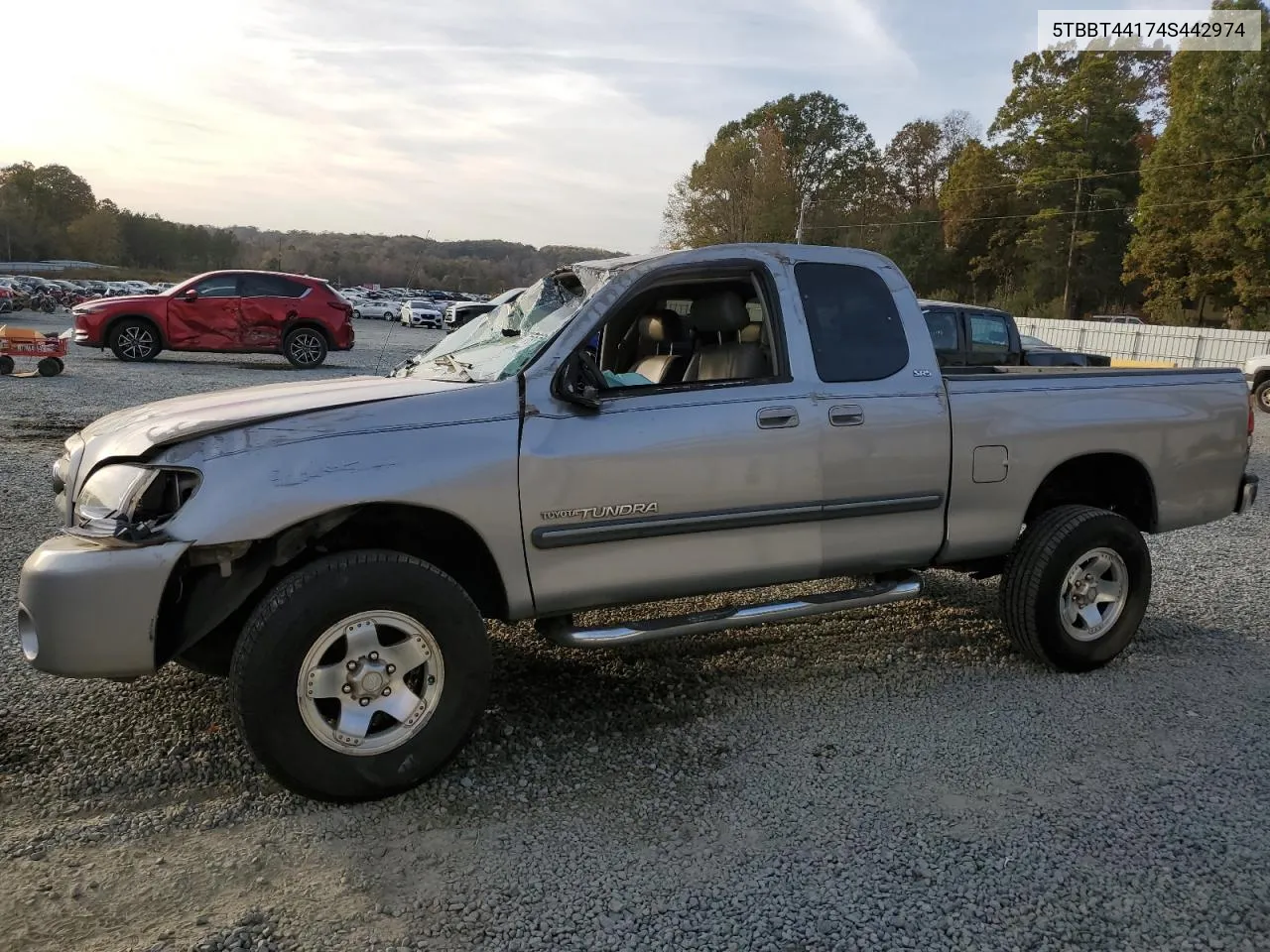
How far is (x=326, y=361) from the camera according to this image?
65.7 ft

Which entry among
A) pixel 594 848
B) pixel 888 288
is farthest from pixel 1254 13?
pixel 594 848

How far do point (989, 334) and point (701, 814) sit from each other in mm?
10960

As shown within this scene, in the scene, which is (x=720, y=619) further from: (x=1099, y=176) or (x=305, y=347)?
Result: (x=1099, y=176)

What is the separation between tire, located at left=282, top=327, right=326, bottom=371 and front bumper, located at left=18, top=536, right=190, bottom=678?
15.8 metres

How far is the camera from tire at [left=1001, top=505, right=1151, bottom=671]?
14.9ft

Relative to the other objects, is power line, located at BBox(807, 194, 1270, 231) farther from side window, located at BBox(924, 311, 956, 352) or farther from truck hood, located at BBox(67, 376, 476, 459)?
truck hood, located at BBox(67, 376, 476, 459)

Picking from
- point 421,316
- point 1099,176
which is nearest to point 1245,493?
point 421,316

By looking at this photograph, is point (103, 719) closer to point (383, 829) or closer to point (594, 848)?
point (383, 829)

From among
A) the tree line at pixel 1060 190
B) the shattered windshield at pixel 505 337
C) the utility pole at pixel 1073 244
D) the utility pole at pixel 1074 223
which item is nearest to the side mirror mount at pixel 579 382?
the shattered windshield at pixel 505 337

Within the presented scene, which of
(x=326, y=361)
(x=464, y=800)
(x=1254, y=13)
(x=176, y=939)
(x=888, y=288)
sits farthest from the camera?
(x=1254, y=13)

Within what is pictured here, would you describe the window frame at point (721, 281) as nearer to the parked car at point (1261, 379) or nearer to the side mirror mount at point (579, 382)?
the side mirror mount at point (579, 382)

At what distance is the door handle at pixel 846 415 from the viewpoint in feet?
13.4

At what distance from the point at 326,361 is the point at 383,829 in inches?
713

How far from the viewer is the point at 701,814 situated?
3277mm
